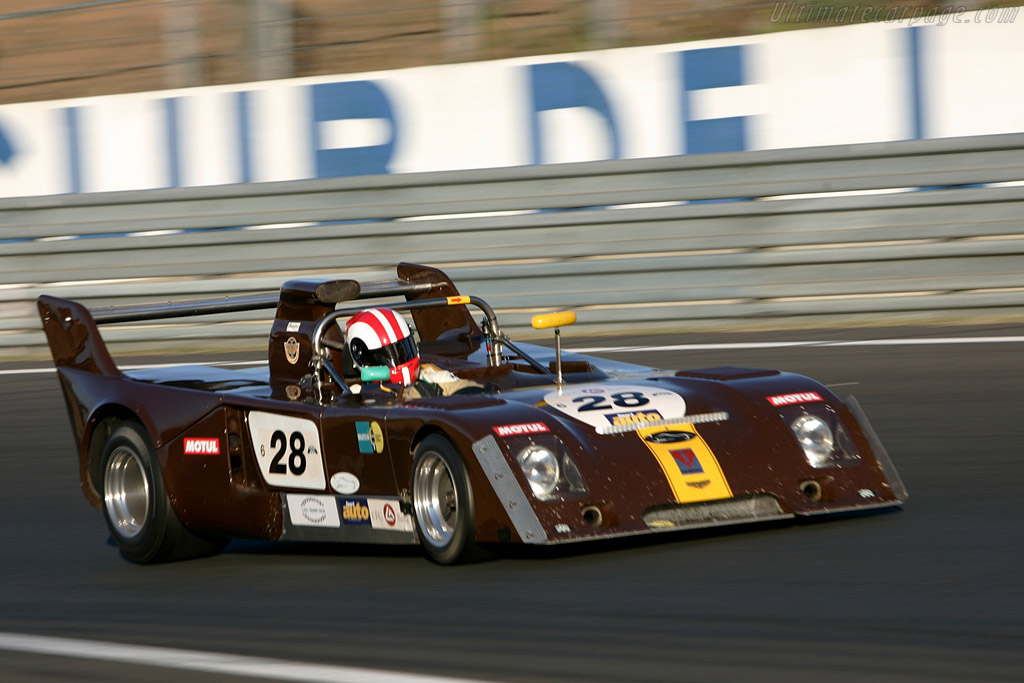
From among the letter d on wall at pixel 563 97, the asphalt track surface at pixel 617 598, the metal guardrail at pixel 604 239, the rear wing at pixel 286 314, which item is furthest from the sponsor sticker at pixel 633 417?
the letter d on wall at pixel 563 97

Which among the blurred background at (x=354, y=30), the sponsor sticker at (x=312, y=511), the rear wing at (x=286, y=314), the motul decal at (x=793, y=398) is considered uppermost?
the blurred background at (x=354, y=30)

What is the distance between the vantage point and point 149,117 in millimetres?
14273

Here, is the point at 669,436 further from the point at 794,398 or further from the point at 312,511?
the point at 312,511

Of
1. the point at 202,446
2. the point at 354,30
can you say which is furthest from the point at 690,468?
the point at 354,30

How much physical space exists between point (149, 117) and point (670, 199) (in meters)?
4.81

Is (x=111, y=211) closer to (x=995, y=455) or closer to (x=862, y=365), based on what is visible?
(x=862, y=365)

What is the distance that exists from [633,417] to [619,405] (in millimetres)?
99

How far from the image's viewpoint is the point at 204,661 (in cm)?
465

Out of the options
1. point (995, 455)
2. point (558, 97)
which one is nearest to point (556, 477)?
point (995, 455)

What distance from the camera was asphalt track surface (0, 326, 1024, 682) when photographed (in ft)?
13.9

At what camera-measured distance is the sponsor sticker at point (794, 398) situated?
6.30m

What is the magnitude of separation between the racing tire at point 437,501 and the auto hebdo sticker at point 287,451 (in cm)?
56

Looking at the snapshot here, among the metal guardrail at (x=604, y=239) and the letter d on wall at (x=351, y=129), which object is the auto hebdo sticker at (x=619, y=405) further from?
the letter d on wall at (x=351, y=129)

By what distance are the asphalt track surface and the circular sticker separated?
0.29m
